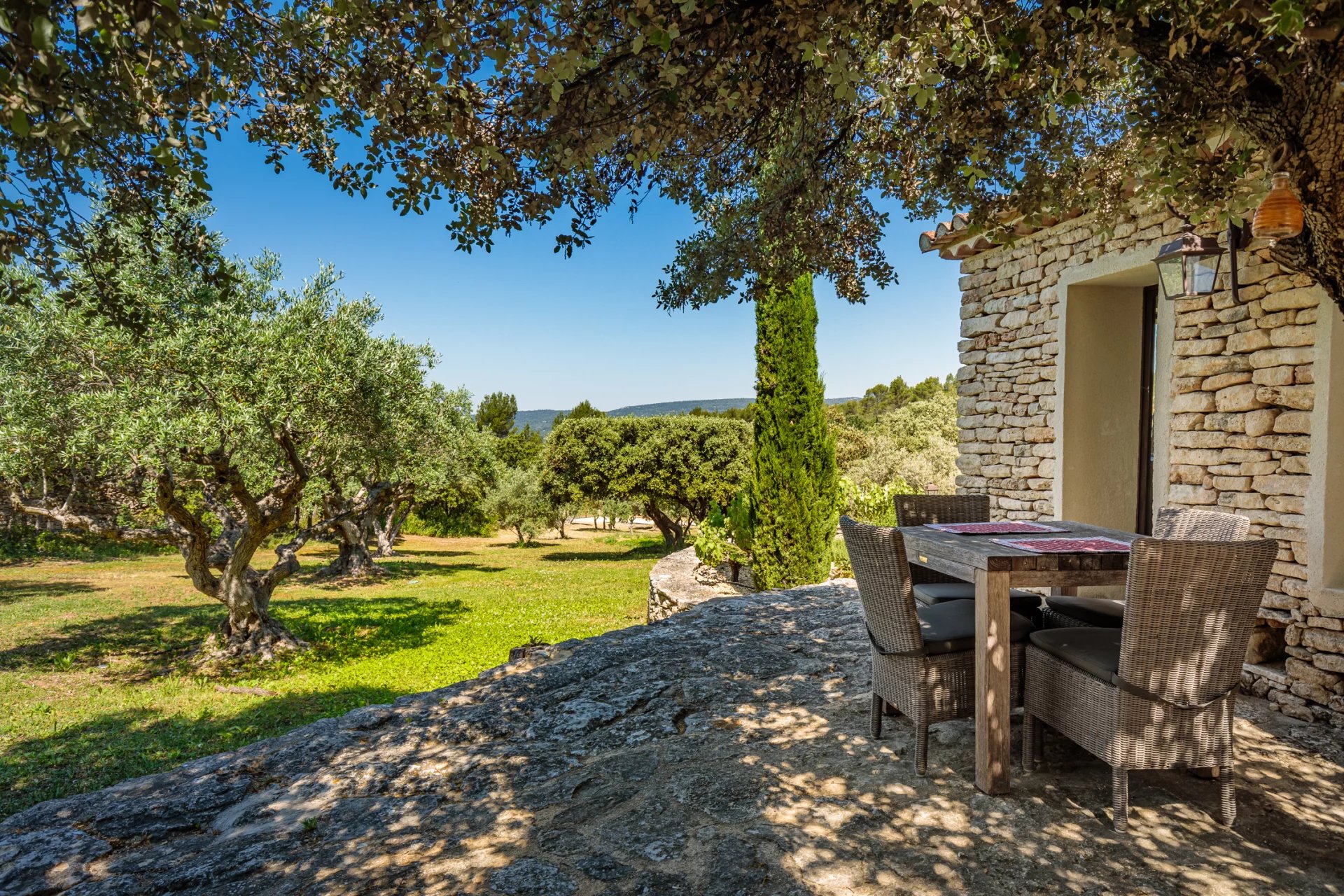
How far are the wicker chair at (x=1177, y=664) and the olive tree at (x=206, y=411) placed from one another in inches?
282

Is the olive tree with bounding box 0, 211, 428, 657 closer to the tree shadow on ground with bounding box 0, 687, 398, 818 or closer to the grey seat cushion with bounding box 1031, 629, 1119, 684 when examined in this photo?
the tree shadow on ground with bounding box 0, 687, 398, 818

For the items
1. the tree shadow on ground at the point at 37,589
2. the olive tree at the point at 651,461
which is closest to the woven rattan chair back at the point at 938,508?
the tree shadow on ground at the point at 37,589

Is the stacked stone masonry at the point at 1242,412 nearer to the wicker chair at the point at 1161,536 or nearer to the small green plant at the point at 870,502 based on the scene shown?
the wicker chair at the point at 1161,536

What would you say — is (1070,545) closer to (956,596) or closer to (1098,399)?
(956,596)

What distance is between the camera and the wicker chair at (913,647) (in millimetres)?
2828

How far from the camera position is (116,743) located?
21.1 feet

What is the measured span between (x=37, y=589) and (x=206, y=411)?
1005 centimetres

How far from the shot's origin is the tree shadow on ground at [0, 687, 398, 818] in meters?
5.47

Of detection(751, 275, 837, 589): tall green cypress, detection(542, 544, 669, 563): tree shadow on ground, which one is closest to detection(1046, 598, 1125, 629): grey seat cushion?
detection(751, 275, 837, 589): tall green cypress

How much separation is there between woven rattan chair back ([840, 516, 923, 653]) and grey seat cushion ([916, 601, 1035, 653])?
3.1 inches

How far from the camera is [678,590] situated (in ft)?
30.0

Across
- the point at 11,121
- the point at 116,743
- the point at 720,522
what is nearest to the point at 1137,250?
the point at 11,121

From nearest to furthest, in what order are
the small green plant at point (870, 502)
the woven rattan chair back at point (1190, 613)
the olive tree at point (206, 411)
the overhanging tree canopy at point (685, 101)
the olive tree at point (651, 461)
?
the overhanging tree canopy at point (685, 101)
the woven rattan chair back at point (1190, 613)
the olive tree at point (206, 411)
the small green plant at point (870, 502)
the olive tree at point (651, 461)

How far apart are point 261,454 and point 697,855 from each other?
879 centimetres
